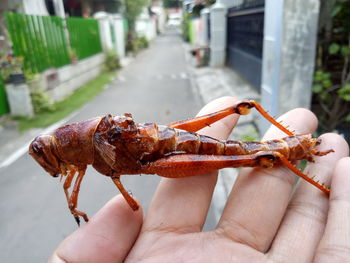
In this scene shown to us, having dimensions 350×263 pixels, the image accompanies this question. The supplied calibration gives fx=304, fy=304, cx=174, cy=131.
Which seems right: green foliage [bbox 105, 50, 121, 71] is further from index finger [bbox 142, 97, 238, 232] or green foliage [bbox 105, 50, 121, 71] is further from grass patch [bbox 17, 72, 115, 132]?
index finger [bbox 142, 97, 238, 232]

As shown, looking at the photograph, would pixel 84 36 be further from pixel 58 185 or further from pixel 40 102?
pixel 58 185

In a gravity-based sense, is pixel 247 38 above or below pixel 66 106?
above

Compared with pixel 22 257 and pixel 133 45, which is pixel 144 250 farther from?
pixel 133 45

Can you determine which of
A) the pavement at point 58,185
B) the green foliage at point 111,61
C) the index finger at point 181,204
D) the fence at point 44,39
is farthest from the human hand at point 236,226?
the green foliage at point 111,61

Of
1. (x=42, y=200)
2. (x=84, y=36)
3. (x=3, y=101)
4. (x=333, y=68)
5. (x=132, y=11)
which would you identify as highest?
(x=132, y=11)

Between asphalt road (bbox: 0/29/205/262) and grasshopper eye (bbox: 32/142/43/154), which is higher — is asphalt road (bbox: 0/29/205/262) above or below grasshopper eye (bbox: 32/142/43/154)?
below

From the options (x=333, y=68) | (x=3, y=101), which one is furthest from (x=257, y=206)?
(x=3, y=101)

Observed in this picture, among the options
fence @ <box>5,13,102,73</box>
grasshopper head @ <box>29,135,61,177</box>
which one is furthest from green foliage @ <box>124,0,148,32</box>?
Result: grasshopper head @ <box>29,135,61,177</box>
